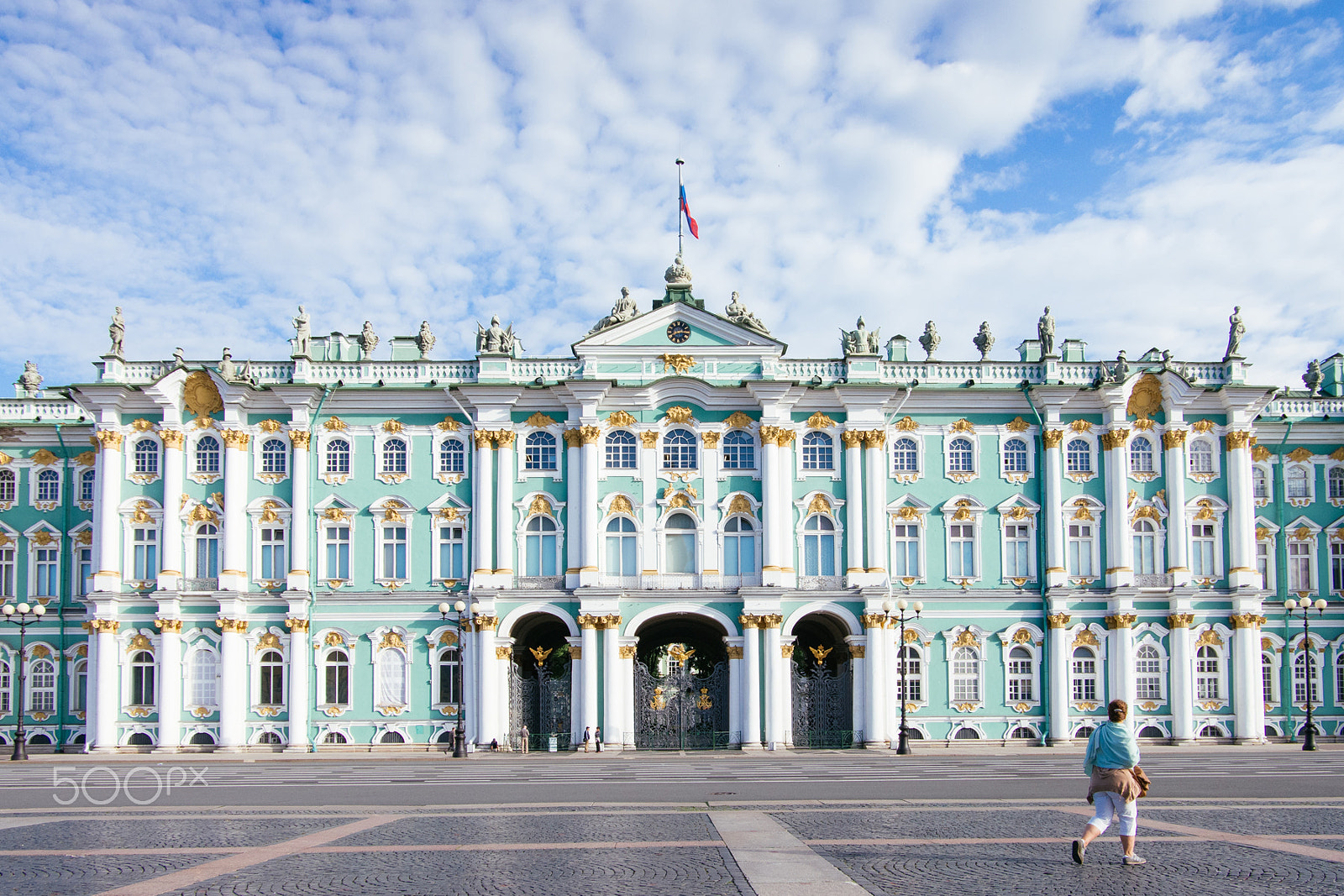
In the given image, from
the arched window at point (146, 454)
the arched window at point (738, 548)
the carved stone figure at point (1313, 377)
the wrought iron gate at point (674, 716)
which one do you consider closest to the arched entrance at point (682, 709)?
the wrought iron gate at point (674, 716)

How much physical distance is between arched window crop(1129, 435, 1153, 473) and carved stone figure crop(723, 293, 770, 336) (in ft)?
52.3

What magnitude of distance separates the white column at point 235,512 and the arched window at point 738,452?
19.3 meters

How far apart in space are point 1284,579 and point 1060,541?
34.5ft

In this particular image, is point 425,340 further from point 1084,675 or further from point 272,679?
point 1084,675

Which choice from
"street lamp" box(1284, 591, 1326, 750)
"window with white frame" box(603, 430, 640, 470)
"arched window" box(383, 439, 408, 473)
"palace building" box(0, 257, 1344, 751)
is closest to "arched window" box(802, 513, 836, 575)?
"palace building" box(0, 257, 1344, 751)

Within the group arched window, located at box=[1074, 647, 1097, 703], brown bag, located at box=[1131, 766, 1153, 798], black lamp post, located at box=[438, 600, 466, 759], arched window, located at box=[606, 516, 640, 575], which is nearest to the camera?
brown bag, located at box=[1131, 766, 1153, 798]

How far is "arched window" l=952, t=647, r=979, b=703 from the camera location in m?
49.6

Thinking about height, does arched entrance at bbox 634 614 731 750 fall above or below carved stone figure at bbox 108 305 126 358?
below

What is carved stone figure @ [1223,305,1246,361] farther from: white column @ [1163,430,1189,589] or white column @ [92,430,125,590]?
white column @ [92,430,125,590]

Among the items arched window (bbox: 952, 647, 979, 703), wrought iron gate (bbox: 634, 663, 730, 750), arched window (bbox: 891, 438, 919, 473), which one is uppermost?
arched window (bbox: 891, 438, 919, 473)

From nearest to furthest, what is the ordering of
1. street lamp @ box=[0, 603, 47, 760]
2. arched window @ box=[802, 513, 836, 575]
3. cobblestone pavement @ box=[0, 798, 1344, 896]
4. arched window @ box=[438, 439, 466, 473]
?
1. cobblestone pavement @ box=[0, 798, 1344, 896]
2. street lamp @ box=[0, 603, 47, 760]
3. arched window @ box=[802, 513, 836, 575]
4. arched window @ box=[438, 439, 466, 473]

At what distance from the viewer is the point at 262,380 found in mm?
50562

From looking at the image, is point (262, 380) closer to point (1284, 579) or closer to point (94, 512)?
point (94, 512)

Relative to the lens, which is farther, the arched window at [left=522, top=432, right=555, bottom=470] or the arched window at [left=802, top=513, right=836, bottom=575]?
the arched window at [left=522, top=432, right=555, bottom=470]
